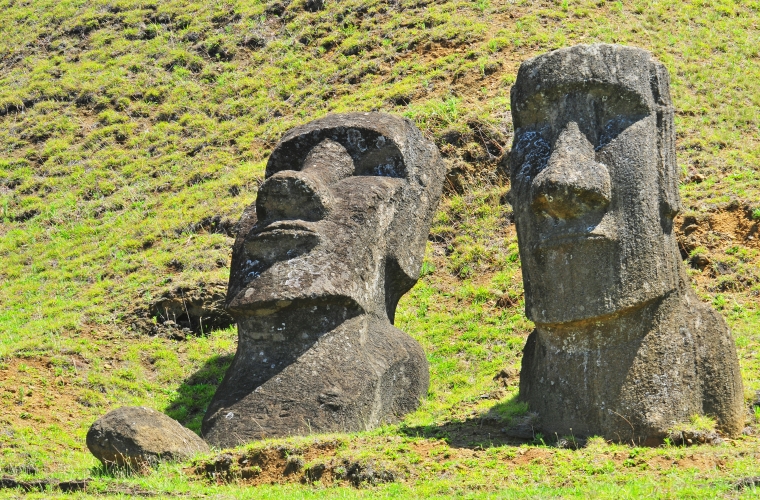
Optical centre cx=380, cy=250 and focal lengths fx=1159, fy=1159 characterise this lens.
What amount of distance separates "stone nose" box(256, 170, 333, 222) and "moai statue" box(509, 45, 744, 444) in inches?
90.3

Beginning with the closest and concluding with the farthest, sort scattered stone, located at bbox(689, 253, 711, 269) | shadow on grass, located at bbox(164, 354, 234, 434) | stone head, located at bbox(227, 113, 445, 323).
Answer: stone head, located at bbox(227, 113, 445, 323) < shadow on grass, located at bbox(164, 354, 234, 434) < scattered stone, located at bbox(689, 253, 711, 269)

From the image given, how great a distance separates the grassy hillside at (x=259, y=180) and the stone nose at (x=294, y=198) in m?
2.24

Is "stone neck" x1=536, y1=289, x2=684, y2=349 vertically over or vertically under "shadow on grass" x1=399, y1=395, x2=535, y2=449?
over

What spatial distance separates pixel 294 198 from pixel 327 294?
1105mm

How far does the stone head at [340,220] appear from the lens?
10633 mm

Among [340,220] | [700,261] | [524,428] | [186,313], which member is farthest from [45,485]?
[700,261]

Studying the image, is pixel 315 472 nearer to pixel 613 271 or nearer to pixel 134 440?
pixel 134 440

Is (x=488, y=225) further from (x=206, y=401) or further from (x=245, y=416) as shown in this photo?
(x=245, y=416)

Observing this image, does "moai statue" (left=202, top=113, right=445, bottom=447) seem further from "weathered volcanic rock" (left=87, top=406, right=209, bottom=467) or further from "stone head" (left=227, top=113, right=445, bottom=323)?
"weathered volcanic rock" (left=87, top=406, right=209, bottom=467)

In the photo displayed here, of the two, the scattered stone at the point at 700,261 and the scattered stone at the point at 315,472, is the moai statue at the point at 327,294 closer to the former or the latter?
the scattered stone at the point at 315,472

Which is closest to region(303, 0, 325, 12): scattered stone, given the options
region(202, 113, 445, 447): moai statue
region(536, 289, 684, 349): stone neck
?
region(202, 113, 445, 447): moai statue

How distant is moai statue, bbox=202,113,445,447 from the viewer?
1020 centimetres

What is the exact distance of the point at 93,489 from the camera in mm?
8414

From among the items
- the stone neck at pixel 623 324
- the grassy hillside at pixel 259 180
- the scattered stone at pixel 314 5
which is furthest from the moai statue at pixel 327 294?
the scattered stone at pixel 314 5
